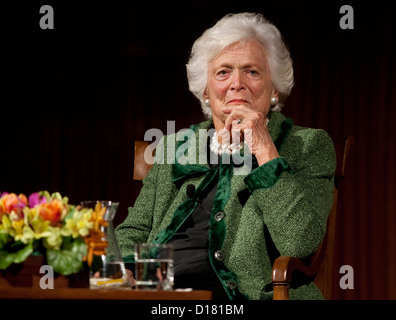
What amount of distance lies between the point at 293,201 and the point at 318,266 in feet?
0.73

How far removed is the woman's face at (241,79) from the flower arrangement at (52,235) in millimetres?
965

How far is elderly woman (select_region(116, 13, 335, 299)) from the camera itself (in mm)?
1788

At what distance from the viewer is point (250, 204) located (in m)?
1.91

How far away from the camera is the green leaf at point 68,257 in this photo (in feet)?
3.97

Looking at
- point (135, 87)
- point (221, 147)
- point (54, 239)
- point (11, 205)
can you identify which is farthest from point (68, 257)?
point (135, 87)

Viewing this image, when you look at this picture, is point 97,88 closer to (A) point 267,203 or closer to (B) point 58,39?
(B) point 58,39

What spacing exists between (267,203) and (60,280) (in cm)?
73

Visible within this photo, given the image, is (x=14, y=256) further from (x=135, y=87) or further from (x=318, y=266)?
(x=135, y=87)

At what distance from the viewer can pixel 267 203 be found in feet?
5.84

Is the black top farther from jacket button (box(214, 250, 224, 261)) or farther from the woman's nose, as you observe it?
the woman's nose

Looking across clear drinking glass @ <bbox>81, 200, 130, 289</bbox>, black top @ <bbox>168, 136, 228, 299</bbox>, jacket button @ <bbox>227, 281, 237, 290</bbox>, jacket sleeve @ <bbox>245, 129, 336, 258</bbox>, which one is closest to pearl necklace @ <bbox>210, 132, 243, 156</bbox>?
black top @ <bbox>168, 136, 228, 299</bbox>
